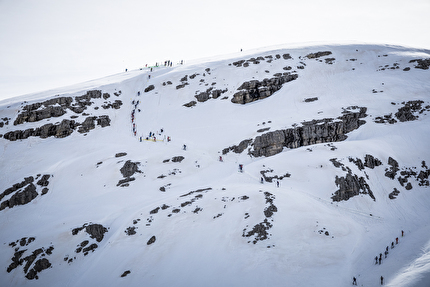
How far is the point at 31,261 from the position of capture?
3322 centimetres

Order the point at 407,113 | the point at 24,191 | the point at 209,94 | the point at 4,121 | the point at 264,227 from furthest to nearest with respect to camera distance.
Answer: the point at 209,94 → the point at 4,121 → the point at 407,113 → the point at 24,191 → the point at 264,227

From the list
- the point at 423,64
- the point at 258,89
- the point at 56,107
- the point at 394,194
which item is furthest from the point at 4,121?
the point at 423,64

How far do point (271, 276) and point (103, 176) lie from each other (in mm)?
31409

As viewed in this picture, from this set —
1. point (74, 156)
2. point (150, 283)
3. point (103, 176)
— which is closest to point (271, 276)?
point (150, 283)

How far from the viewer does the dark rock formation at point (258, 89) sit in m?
68.8

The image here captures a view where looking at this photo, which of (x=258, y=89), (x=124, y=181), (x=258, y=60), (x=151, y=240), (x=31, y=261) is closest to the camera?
(x=31, y=261)

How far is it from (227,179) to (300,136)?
1760 cm

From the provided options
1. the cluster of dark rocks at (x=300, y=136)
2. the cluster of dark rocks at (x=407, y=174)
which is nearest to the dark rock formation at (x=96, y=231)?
the cluster of dark rocks at (x=300, y=136)

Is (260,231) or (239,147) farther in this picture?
(239,147)

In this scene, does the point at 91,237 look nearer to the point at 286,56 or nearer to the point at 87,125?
the point at 87,125

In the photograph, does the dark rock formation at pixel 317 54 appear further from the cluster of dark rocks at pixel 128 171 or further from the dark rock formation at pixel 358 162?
the cluster of dark rocks at pixel 128 171

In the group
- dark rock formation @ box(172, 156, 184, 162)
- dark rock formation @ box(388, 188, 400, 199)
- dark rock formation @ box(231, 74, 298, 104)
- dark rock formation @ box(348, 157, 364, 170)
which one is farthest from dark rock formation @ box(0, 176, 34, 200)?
dark rock formation @ box(388, 188, 400, 199)

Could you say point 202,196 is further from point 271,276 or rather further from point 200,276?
point 271,276

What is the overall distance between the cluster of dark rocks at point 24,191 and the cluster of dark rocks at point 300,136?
1202 inches
